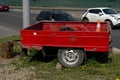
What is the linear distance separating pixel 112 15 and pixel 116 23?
35.3 inches

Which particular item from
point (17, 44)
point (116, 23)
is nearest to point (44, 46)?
point (17, 44)

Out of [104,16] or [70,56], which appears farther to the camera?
[104,16]

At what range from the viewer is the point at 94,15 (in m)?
29.3

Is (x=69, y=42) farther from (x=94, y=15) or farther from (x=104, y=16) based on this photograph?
(x=94, y=15)

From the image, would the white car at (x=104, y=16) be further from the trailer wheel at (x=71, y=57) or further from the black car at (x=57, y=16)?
the trailer wheel at (x=71, y=57)

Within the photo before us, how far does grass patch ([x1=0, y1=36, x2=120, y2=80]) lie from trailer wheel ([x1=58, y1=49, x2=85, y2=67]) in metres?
0.21

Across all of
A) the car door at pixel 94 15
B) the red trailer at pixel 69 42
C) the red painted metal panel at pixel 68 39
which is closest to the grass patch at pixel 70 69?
the red trailer at pixel 69 42

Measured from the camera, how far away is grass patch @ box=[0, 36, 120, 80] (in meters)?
10.3

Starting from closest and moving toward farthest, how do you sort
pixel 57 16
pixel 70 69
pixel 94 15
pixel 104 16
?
1. pixel 70 69
2. pixel 57 16
3. pixel 104 16
4. pixel 94 15

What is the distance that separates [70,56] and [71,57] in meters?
0.05

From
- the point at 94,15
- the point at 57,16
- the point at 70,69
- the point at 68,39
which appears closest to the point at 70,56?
the point at 70,69

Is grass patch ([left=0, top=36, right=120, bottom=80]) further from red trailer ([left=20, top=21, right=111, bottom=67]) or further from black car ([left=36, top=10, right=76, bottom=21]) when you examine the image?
black car ([left=36, top=10, right=76, bottom=21])

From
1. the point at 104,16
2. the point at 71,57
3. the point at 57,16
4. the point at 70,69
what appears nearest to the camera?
the point at 70,69

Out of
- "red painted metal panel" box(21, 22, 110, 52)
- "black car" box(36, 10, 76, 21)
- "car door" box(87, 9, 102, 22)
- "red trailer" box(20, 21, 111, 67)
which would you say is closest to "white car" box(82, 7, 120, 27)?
"car door" box(87, 9, 102, 22)
